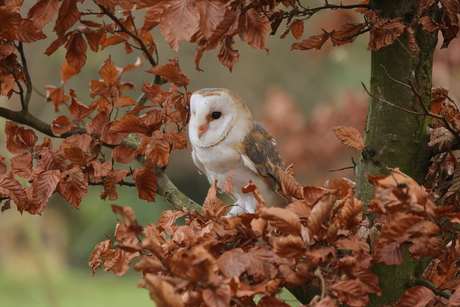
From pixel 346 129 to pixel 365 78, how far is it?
119 inches

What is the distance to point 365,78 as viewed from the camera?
3592 millimetres

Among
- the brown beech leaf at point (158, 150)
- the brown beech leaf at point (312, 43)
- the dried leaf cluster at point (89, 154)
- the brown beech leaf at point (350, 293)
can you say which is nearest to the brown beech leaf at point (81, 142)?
the dried leaf cluster at point (89, 154)

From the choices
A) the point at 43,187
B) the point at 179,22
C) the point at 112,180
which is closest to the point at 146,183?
the point at 112,180

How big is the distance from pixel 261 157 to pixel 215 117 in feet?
0.33

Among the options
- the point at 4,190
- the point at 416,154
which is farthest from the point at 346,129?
the point at 4,190

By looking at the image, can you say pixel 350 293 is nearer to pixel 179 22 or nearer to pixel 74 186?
pixel 179 22

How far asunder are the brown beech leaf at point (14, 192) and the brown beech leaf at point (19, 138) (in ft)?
0.29

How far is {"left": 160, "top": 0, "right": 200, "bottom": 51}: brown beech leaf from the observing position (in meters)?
0.49

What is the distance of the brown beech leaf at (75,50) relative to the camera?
827 millimetres

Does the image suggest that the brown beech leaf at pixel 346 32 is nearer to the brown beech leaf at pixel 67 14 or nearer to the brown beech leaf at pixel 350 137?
the brown beech leaf at pixel 350 137

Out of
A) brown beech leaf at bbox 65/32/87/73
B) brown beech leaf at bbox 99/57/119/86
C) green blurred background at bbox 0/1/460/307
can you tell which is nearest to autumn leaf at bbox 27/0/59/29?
brown beech leaf at bbox 65/32/87/73

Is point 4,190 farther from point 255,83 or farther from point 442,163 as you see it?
point 255,83

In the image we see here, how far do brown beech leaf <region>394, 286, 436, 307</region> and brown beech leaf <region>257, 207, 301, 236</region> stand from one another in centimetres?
15

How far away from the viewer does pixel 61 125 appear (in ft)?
2.88
